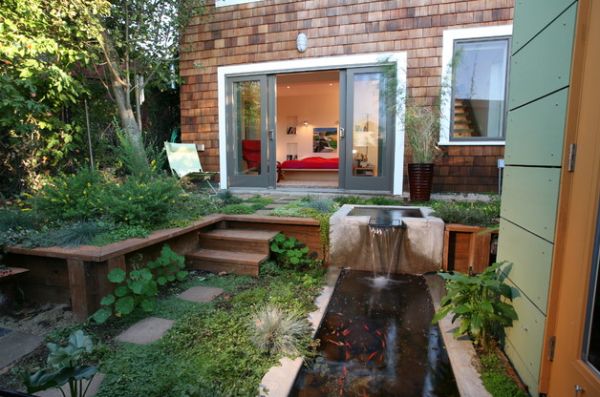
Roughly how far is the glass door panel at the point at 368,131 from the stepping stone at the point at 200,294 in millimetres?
3188

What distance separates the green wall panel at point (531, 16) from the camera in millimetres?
1348

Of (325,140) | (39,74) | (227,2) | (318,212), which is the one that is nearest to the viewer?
(318,212)

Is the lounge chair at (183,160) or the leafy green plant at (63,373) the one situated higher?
the lounge chair at (183,160)

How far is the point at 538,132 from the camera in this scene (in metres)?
1.47

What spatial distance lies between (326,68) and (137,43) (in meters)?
3.03

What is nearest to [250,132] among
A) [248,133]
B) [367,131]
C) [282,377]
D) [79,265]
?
[248,133]

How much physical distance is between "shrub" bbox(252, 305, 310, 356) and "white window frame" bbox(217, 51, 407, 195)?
351 centimetres

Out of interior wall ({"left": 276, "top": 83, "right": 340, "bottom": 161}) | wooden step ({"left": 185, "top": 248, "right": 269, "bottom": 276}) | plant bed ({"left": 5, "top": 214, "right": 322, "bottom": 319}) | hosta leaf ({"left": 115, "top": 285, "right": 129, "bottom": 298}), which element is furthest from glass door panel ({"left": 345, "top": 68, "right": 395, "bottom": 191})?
interior wall ({"left": 276, "top": 83, "right": 340, "bottom": 161})

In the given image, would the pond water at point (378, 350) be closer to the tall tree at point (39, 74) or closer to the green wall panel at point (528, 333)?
the green wall panel at point (528, 333)

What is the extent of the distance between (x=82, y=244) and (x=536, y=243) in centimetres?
265

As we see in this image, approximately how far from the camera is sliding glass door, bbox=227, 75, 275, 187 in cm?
563

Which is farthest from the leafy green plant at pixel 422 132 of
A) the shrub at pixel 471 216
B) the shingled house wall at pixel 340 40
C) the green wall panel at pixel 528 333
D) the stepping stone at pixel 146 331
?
the stepping stone at pixel 146 331

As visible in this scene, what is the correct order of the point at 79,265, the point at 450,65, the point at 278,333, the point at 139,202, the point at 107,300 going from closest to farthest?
1. the point at 278,333
2. the point at 107,300
3. the point at 79,265
4. the point at 139,202
5. the point at 450,65

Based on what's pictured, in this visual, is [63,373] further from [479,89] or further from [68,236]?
[479,89]
